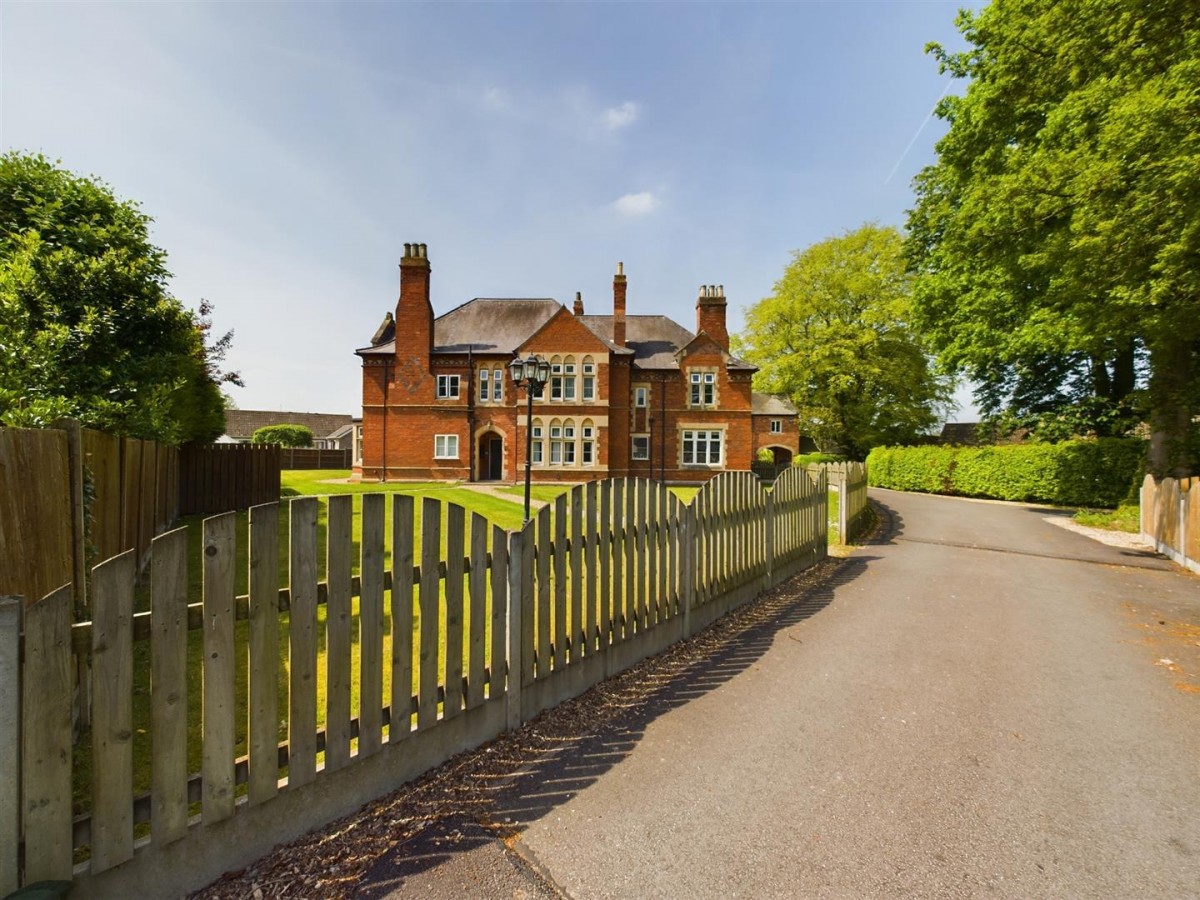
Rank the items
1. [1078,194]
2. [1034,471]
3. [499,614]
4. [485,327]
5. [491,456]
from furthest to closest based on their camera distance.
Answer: [485,327]
[491,456]
[1034,471]
[1078,194]
[499,614]

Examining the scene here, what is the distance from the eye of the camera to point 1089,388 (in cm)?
2411

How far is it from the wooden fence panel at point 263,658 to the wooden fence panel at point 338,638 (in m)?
0.23

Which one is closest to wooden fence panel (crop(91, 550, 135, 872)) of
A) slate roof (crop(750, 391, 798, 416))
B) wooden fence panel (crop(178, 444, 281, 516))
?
wooden fence panel (crop(178, 444, 281, 516))

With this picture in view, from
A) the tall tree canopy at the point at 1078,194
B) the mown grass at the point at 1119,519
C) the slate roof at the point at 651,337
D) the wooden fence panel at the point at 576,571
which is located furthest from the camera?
the slate roof at the point at 651,337

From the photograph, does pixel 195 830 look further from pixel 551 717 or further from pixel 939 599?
pixel 939 599

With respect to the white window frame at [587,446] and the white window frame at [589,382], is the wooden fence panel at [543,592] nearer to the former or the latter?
the white window frame at [587,446]

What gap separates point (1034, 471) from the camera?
21328 millimetres

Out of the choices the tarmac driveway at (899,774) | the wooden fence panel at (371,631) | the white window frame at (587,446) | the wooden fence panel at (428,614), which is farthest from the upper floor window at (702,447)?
the wooden fence panel at (371,631)

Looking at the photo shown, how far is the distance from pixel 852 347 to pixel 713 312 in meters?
12.6

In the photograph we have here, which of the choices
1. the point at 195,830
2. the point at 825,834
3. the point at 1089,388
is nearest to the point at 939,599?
the point at 825,834

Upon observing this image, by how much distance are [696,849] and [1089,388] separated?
30.7 meters

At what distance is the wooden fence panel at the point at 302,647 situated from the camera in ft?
8.03

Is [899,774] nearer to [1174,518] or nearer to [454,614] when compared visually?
[454,614]

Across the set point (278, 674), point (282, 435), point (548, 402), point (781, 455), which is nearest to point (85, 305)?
point (278, 674)
